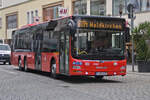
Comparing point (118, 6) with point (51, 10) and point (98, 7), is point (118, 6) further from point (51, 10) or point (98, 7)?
point (51, 10)

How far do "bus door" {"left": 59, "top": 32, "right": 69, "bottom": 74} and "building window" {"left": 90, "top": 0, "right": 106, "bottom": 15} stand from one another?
21827mm

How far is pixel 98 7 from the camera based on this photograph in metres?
40.0

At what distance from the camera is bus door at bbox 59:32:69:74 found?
16875 millimetres

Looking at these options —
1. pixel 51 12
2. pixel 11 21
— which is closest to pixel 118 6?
pixel 51 12

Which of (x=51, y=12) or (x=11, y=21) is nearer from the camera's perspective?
(x=51, y=12)

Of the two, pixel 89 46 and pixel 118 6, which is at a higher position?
pixel 118 6

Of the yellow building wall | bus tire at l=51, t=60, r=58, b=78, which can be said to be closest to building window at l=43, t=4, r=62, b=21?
the yellow building wall

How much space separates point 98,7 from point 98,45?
2374 centimetres

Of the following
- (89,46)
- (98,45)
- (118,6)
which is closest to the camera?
(89,46)

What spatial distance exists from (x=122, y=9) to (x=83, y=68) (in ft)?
67.3

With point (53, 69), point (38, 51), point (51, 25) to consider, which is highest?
point (51, 25)

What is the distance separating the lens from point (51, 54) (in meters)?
19.1

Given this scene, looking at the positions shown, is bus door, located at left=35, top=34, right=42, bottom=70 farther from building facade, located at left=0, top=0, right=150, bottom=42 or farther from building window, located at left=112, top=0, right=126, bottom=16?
building window, located at left=112, top=0, right=126, bottom=16

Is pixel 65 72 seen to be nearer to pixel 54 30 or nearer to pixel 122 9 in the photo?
pixel 54 30
